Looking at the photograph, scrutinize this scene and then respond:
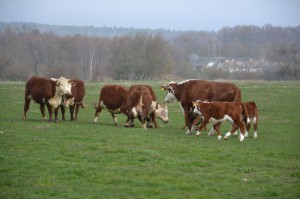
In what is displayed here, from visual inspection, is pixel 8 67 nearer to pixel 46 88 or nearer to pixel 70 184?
pixel 46 88

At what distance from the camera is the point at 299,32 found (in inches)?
5556

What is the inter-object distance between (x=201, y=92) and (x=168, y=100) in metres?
2.22

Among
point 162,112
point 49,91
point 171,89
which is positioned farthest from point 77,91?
point 171,89

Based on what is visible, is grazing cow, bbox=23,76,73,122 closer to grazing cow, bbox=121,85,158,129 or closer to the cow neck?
grazing cow, bbox=121,85,158,129

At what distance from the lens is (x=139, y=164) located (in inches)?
493

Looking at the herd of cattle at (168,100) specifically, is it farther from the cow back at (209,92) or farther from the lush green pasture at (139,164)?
the lush green pasture at (139,164)

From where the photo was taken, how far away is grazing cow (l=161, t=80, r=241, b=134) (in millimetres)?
19703

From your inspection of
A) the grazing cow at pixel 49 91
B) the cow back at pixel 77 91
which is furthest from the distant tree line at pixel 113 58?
the grazing cow at pixel 49 91

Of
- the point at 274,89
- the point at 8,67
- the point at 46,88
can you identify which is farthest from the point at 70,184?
the point at 8,67

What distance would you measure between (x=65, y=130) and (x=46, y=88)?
3.53 meters

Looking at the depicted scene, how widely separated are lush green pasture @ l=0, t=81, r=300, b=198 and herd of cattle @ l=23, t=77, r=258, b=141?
717mm

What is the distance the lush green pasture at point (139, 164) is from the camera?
10.2m

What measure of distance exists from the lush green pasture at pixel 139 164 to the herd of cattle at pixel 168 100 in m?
0.72

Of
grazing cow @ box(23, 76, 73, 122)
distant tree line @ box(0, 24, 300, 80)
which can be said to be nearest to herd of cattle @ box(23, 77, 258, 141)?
grazing cow @ box(23, 76, 73, 122)
